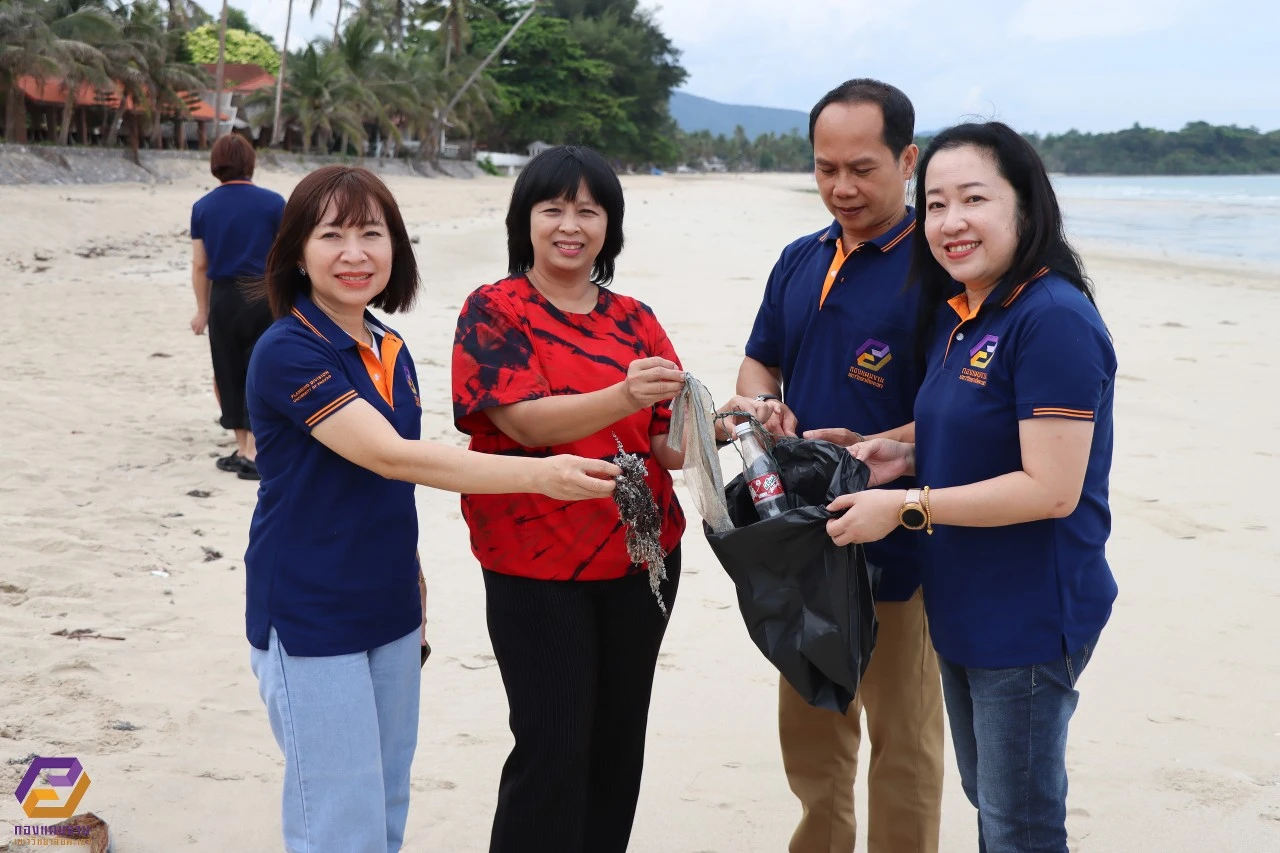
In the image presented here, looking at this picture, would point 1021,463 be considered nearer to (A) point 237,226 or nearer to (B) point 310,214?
(B) point 310,214

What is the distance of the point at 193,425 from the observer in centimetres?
734

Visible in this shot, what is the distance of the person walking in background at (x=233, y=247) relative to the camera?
598 centimetres

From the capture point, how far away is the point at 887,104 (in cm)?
271

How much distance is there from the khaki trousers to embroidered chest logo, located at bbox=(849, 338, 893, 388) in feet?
1.91

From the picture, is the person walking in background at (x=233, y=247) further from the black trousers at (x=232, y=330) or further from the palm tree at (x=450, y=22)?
the palm tree at (x=450, y=22)

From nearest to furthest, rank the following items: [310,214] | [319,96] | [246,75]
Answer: [310,214] < [319,96] < [246,75]

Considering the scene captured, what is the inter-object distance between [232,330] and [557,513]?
4.31m

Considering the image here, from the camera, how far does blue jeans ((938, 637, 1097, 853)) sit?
220cm

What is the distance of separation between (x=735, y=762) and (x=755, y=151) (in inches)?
5887

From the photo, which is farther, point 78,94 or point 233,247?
point 78,94

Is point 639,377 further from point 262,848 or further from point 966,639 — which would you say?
point 262,848

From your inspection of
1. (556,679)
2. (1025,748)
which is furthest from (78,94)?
(1025,748)

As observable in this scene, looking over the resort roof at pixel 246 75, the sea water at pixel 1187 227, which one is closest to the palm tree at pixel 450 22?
the resort roof at pixel 246 75
